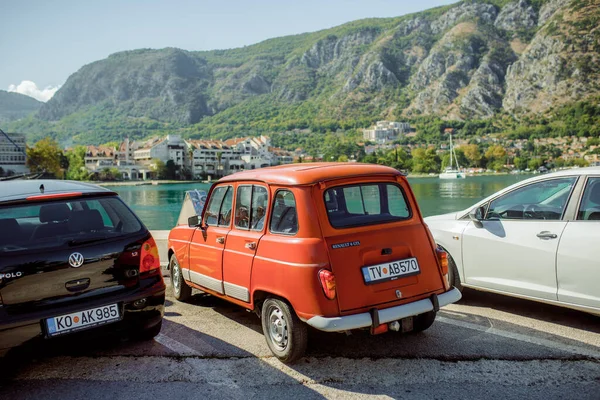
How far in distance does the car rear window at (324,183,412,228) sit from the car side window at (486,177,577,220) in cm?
164

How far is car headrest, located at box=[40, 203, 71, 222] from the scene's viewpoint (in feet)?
15.5

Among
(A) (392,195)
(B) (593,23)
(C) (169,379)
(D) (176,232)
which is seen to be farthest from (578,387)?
(B) (593,23)

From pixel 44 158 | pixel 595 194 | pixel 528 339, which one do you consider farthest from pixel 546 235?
pixel 44 158

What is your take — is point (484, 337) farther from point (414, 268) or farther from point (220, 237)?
point (220, 237)

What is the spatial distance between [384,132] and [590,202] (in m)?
192

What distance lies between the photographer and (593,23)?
180m

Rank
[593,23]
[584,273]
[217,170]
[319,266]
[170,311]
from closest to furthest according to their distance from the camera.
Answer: [319,266] → [584,273] → [170,311] → [217,170] → [593,23]

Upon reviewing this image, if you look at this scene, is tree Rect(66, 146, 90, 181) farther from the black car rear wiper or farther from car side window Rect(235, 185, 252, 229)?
the black car rear wiper

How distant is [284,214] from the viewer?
4.36 meters

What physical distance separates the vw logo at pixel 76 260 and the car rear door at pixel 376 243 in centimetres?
195

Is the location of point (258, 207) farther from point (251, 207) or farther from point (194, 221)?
point (194, 221)

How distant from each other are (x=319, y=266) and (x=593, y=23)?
21365 centimetres

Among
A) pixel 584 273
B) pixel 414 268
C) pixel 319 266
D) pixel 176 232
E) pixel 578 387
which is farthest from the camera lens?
pixel 176 232

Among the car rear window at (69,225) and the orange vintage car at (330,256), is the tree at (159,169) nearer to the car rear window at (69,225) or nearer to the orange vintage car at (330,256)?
the car rear window at (69,225)
